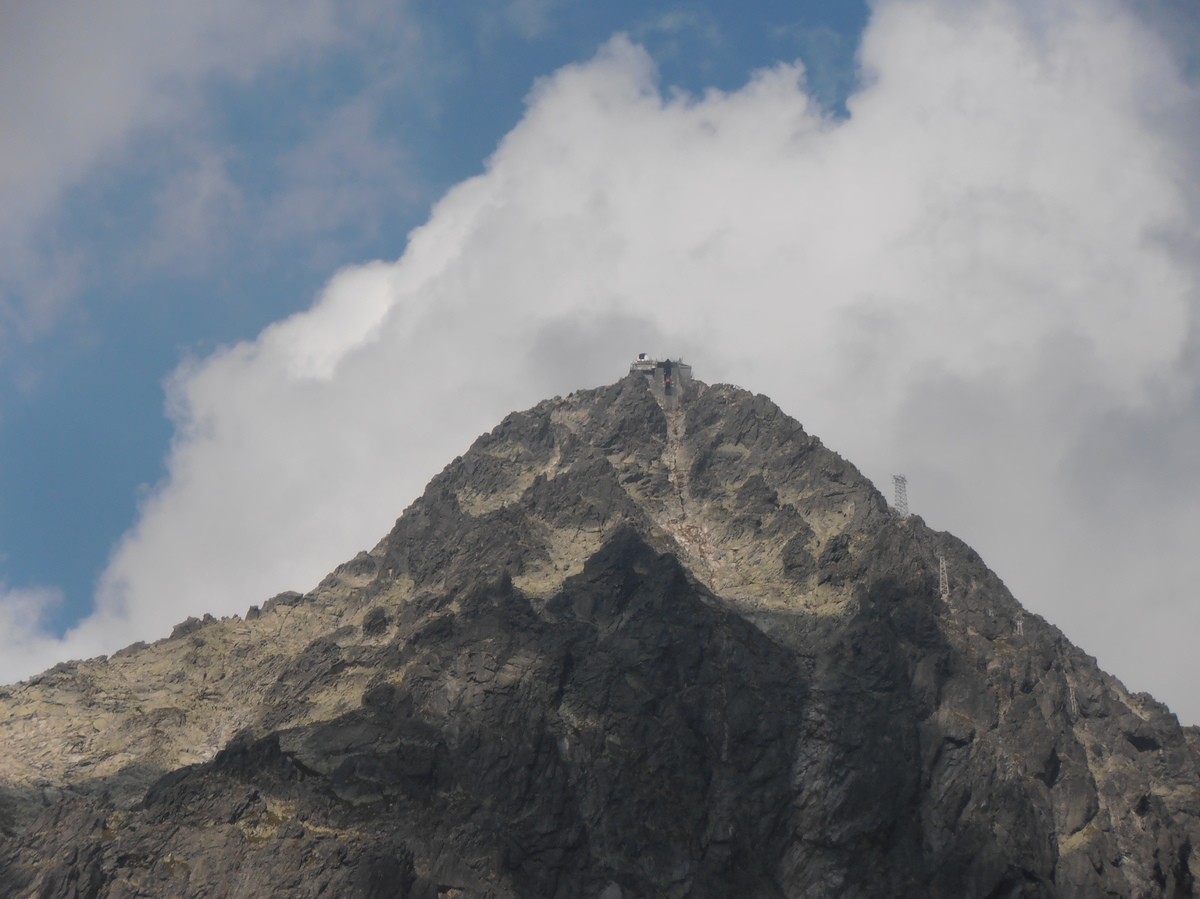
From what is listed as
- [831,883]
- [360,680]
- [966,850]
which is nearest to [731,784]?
[831,883]

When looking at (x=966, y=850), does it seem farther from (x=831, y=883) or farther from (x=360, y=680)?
(x=360, y=680)

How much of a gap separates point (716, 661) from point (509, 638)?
3212cm

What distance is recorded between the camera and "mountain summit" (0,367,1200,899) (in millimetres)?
155625

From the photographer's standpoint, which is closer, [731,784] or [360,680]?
[731,784]

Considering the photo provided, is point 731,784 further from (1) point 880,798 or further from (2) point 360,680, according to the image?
(2) point 360,680

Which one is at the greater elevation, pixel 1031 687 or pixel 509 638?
pixel 1031 687

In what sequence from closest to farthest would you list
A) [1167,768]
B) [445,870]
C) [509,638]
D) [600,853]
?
[445,870] → [600,853] → [509,638] → [1167,768]

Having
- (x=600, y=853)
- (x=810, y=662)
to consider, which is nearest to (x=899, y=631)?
(x=810, y=662)

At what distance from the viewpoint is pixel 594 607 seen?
630 ft

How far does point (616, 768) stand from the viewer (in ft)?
554

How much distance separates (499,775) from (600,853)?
57.8 ft

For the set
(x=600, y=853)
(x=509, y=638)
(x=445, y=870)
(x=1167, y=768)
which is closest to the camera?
(x=445, y=870)

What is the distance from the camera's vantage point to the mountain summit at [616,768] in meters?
156

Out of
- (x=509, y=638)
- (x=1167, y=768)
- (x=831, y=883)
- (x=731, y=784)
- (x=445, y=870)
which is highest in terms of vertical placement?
(x=1167, y=768)
